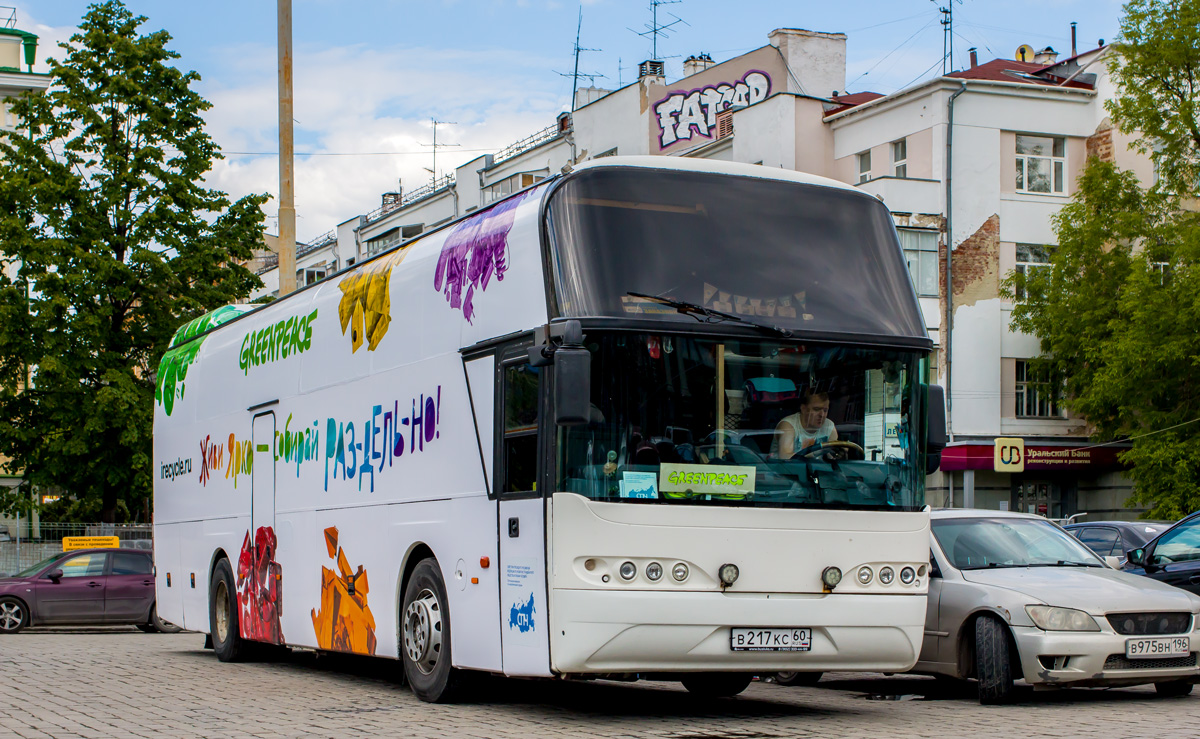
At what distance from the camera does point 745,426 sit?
9.50 m

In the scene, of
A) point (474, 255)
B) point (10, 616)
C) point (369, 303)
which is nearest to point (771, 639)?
point (474, 255)

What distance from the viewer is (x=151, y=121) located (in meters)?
36.3

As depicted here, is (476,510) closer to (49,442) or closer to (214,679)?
(214,679)

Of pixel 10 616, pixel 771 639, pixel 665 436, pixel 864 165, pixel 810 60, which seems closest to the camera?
pixel 665 436

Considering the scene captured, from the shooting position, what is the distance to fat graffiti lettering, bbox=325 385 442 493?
11.5m

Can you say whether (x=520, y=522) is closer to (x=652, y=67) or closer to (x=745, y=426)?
(x=745, y=426)

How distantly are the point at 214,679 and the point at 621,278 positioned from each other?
6.87m

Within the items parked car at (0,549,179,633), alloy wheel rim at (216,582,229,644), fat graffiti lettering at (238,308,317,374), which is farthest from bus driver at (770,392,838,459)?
parked car at (0,549,179,633)

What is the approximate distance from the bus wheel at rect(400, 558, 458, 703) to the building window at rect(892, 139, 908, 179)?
35539 millimetres

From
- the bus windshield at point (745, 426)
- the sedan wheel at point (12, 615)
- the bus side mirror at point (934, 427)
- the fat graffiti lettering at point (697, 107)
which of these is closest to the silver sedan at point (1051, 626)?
the bus side mirror at point (934, 427)

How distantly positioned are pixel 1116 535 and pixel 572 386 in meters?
12.0

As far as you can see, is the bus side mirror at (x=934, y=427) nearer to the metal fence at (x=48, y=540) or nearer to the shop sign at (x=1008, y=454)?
the shop sign at (x=1008, y=454)

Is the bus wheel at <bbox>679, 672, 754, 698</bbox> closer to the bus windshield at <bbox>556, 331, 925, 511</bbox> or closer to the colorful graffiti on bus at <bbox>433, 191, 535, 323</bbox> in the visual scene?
the bus windshield at <bbox>556, 331, 925, 511</bbox>

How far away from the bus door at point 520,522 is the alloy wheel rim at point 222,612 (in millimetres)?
7556
